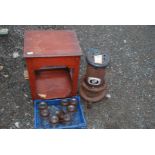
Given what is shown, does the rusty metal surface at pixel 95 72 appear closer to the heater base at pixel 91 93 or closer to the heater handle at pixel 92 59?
the heater handle at pixel 92 59

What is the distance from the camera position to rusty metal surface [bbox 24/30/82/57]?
93.7 inches

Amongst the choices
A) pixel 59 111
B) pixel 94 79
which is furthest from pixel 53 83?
pixel 94 79

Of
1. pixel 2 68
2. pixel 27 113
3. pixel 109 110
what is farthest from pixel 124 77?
pixel 2 68

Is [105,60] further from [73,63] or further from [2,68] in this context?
[2,68]

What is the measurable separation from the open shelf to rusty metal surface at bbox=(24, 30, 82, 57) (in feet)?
1.81

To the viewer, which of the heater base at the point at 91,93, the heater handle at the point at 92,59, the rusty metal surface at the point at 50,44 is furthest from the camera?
the heater base at the point at 91,93

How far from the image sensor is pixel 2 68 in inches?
129

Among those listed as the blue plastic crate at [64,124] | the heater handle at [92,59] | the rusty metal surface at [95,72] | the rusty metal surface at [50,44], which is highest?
the rusty metal surface at [50,44]

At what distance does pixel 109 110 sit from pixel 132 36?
178 cm

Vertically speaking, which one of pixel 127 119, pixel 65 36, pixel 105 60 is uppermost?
pixel 65 36

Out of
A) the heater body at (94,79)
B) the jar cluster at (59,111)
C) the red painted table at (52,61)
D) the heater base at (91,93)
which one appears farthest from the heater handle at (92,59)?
the jar cluster at (59,111)

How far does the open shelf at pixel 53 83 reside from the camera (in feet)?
9.37

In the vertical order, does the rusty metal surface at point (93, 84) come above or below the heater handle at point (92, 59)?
below

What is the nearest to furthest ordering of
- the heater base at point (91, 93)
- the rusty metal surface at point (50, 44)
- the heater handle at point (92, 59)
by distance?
the rusty metal surface at point (50, 44) → the heater handle at point (92, 59) → the heater base at point (91, 93)
